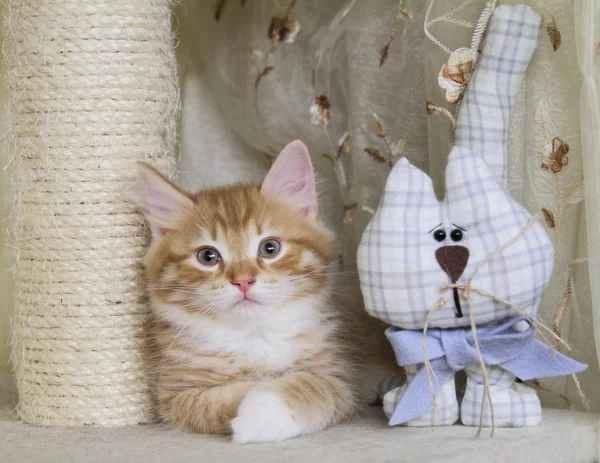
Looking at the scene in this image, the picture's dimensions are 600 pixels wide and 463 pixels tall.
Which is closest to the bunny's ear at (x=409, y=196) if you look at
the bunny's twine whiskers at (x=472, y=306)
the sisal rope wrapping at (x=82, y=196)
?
the bunny's twine whiskers at (x=472, y=306)

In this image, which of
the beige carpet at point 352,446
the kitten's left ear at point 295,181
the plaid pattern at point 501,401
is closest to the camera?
the beige carpet at point 352,446

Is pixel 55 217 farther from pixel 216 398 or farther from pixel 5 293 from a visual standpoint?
pixel 5 293

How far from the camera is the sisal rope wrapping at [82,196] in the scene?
1.52 meters

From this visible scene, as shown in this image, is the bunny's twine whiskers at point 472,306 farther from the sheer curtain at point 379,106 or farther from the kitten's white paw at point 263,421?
the kitten's white paw at point 263,421

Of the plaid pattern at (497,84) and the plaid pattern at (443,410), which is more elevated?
the plaid pattern at (497,84)

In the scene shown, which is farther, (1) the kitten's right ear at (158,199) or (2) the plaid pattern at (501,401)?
(1) the kitten's right ear at (158,199)

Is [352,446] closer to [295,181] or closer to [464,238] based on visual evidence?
[464,238]

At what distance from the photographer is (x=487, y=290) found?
1.26 meters

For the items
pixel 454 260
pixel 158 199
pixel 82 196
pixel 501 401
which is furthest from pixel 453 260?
pixel 82 196

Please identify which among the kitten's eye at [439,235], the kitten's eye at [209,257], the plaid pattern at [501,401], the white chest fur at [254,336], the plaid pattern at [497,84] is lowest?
the plaid pattern at [501,401]

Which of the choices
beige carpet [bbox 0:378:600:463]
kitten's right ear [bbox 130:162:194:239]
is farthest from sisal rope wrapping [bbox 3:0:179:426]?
beige carpet [bbox 0:378:600:463]

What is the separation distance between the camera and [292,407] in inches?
53.4

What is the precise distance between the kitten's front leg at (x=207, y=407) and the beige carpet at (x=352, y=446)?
0.03 metres

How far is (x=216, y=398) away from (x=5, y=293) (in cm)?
115
